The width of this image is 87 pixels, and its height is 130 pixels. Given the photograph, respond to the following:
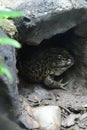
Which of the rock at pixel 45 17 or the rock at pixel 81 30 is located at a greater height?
the rock at pixel 45 17

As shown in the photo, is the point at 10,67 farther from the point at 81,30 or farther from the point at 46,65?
the point at 81,30

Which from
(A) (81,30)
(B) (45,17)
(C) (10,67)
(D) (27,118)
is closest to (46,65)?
(A) (81,30)

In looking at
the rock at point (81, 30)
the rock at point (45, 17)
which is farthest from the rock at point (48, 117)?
the rock at point (81, 30)

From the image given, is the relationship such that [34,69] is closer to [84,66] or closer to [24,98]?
[24,98]

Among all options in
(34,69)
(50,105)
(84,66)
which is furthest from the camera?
(84,66)

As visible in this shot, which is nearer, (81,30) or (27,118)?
(27,118)

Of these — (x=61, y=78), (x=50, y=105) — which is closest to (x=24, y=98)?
(x=50, y=105)

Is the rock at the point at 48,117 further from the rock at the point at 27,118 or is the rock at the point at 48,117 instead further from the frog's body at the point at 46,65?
the frog's body at the point at 46,65
